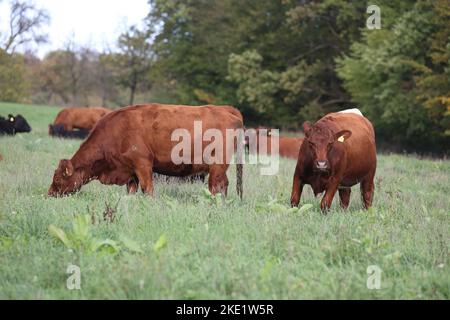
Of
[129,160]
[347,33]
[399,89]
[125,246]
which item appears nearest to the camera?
[125,246]

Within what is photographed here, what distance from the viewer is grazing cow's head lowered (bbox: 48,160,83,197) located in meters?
9.55

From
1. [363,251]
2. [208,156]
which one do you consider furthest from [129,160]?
[363,251]

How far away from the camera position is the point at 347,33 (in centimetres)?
3766

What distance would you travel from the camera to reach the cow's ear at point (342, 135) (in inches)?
361

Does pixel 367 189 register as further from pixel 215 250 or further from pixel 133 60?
pixel 133 60

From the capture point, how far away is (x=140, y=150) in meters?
9.77

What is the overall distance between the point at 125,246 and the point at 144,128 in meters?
4.07

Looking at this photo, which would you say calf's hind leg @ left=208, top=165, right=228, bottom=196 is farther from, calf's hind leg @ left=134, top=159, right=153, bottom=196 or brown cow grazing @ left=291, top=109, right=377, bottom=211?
brown cow grazing @ left=291, top=109, right=377, bottom=211

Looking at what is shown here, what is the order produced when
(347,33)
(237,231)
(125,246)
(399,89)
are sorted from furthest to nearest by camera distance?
(347,33)
(399,89)
(237,231)
(125,246)

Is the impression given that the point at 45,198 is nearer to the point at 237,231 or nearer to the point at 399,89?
the point at 237,231

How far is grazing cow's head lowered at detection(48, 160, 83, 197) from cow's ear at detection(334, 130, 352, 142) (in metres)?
4.09

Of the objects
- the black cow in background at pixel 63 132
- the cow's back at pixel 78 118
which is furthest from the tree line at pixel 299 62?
the black cow in background at pixel 63 132
